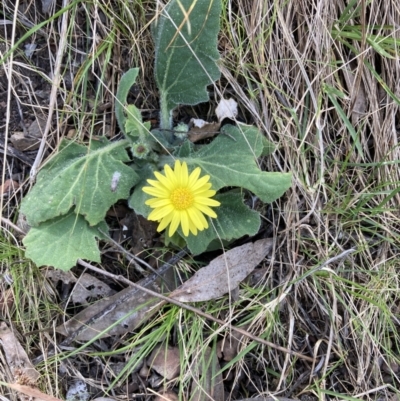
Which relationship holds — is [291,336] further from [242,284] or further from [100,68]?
[100,68]

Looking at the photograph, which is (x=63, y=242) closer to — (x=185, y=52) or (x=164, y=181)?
(x=164, y=181)

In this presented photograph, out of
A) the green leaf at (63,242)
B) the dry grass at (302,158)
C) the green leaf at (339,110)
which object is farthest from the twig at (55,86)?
the green leaf at (339,110)

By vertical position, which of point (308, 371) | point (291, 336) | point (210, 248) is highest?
point (210, 248)

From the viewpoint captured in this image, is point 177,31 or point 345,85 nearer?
point 177,31

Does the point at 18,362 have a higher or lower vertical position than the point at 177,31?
lower

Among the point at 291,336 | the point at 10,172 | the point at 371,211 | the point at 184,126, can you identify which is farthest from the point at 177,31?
the point at 291,336

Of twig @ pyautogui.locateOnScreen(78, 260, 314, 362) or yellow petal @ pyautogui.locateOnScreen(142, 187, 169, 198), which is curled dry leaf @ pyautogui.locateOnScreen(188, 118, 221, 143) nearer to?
yellow petal @ pyautogui.locateOnScreen(142, 187, 169, 198)
